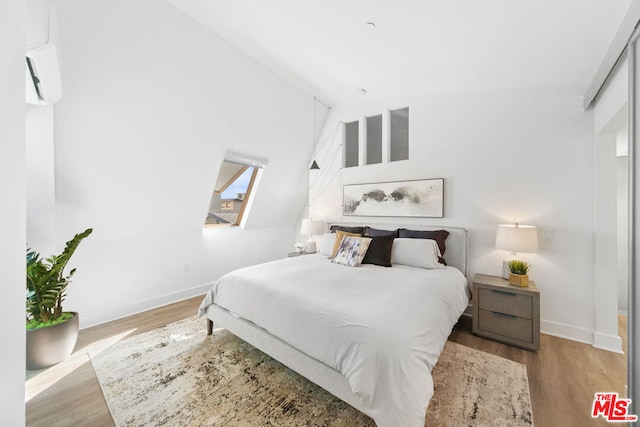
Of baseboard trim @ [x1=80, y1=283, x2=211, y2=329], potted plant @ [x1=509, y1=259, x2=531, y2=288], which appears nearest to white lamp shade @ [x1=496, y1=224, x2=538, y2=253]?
potted plant @ [x1=509, y1=259, x2=531, y2=288]

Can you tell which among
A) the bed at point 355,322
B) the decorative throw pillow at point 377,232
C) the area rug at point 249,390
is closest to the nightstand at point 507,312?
the bed at point 355,322

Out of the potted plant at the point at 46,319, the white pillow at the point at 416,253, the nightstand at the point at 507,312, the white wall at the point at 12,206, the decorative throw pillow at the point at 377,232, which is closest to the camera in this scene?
the white wall at the point at 12,206

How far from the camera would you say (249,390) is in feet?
6.09

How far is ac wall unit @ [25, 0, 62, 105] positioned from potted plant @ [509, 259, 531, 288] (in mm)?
4002

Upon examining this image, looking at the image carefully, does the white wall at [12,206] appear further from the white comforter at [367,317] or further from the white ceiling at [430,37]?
the white ceiling at [430,37]

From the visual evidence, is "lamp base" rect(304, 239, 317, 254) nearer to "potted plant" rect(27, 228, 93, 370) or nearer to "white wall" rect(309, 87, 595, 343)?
"white wall" rect(309, 87, 595, 343)

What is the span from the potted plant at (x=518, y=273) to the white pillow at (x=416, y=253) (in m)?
0.64

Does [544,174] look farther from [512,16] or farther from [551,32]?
[512,16]

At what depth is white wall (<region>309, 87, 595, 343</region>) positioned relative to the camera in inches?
101

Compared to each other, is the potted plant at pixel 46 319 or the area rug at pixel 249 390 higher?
the potted plant at pixel 46 319

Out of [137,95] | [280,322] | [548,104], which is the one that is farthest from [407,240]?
[137,95]

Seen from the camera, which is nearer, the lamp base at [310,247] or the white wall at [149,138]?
the white wall at [149,138]

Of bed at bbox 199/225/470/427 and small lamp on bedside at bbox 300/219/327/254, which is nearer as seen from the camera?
bed at bbox 199/225/470/427

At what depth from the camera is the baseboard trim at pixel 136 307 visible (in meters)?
2.85
